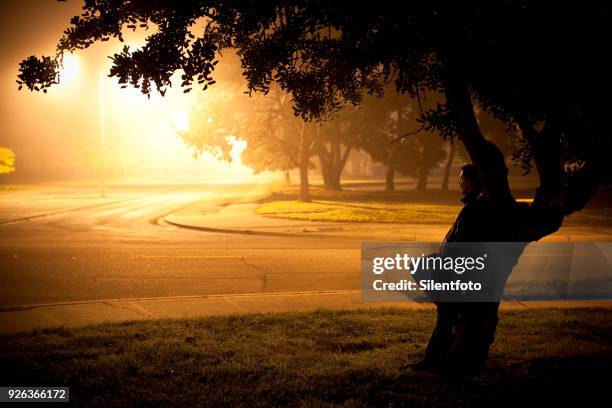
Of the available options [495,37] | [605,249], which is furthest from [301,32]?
[605,249]

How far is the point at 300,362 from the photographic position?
18.4 ft

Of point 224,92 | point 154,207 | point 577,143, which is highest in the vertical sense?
point 224,92

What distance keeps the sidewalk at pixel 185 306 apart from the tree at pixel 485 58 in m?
3.13

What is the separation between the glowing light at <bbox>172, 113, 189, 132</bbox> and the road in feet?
76.4

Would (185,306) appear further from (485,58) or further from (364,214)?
(364,214)

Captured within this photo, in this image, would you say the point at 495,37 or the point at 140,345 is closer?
the point at 495,37

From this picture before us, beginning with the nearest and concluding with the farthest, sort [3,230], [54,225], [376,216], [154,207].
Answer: [3,230], [54,225], [376,216], [154,207]

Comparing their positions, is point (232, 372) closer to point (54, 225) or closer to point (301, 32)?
point (301, 32)

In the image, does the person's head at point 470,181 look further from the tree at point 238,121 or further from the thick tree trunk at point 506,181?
the tree at point 238,121

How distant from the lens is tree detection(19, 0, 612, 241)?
507 centimetres

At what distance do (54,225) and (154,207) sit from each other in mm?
10272

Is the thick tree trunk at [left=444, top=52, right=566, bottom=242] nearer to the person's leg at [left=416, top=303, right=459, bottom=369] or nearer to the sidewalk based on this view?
the person's leg at [left=416, top=303, right=459, bottom=369]

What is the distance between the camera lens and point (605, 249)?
14.7 metres

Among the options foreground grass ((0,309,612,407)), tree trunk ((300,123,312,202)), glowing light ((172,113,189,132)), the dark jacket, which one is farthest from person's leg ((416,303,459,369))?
glowing light ((172,113,189,132))
